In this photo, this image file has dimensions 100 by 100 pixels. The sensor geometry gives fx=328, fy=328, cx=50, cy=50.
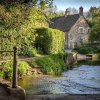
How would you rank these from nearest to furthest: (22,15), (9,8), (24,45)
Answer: (9,8) → (22,15) → (24,45)

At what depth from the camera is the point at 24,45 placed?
718 inches

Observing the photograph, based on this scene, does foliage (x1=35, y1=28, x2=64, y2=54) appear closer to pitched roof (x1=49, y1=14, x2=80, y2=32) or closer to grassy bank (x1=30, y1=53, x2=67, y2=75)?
grassy bank (x1=30, y1=53, x2=67, y2=75)

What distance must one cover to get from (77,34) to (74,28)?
226cm

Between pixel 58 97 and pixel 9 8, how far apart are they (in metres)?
5.87

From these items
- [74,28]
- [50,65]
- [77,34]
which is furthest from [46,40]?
[77,34]

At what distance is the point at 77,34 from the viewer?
75312 mm

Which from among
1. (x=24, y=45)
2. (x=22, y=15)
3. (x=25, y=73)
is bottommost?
(x=25, y=73)

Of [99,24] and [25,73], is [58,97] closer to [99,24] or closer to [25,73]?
[25,73]

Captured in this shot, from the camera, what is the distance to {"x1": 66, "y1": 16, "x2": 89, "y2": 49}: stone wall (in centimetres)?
7349

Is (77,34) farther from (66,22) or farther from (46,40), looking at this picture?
(46,40)

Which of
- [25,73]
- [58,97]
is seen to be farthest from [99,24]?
[58,97]

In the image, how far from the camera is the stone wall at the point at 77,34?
73.5 metres

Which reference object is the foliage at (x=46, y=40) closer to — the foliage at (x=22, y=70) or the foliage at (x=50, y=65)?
the foliage at (x=50, y=65)

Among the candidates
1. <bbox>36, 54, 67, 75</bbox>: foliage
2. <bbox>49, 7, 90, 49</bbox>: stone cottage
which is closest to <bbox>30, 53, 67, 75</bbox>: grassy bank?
<bbox>36, 54, 67, 75</bbox>: foliage
